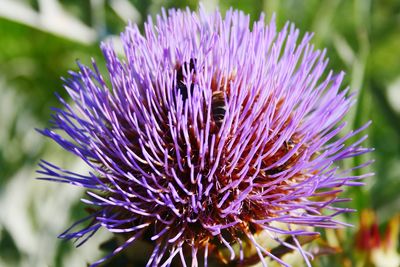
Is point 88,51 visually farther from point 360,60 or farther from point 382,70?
point 382,70

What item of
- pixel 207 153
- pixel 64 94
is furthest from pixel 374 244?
pixel 64 94

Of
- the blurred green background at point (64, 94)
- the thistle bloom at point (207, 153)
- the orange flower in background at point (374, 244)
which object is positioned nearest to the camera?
the thistle bloom at point (207, 153)

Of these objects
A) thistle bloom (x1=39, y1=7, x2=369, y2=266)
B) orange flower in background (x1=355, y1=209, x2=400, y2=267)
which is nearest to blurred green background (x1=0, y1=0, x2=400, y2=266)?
orange flower in background (x1=355, y1=209, x2=400, y2=267)

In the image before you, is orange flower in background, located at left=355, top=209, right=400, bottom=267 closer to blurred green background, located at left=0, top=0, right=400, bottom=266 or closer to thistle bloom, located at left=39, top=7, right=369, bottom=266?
blurred green background, located at left=0, top=0, right=400, bottom=266

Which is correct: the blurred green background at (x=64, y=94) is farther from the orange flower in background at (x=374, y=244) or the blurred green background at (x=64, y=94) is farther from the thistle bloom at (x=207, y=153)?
the thistle bloom at (x=207, y=153)

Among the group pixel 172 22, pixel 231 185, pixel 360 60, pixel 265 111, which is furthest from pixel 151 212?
pixel 360 60

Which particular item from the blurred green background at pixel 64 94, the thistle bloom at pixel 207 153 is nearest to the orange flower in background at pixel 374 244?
the blurred green background at pixel 64 94
